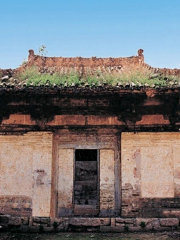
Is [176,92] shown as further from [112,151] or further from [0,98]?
[0,98]

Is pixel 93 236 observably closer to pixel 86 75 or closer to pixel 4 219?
pixel 4 219

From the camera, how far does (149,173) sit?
32.5ft

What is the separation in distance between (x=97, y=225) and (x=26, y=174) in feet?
10.3

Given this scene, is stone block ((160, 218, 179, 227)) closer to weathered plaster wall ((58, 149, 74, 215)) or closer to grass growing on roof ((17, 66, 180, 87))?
weathered plaster wall ((58, 149, 74, 215))

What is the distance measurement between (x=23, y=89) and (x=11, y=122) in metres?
1.79

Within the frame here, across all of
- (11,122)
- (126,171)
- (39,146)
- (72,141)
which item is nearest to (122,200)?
(126,171)

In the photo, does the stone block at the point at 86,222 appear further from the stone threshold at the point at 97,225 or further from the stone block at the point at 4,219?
the stone block at the point at 4,219

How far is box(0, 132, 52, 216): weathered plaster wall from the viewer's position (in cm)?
986

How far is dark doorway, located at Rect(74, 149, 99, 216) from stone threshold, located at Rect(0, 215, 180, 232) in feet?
6.55

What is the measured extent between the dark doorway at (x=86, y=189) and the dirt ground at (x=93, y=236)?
7.10ft

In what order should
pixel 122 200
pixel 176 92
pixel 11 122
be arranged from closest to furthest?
pixel 176 92 < pixel 122 200 < pixel 11 122

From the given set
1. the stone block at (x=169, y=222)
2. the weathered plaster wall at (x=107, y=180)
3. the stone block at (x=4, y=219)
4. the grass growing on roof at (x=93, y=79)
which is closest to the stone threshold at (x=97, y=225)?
the stone block at (x=169, y=222)

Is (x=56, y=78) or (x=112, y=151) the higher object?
(x=56, y=78)

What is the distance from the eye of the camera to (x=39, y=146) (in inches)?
400
